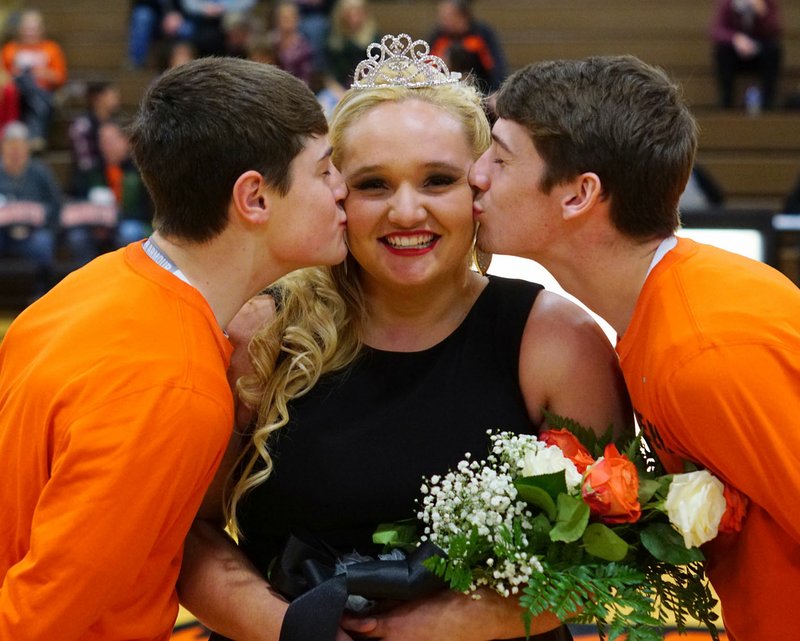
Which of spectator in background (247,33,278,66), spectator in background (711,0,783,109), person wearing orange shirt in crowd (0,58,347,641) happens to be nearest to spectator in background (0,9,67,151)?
spectator in background (247,33,278,66)

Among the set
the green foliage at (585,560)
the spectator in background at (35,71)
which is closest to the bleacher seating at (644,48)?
the spectator in background at (35,71)

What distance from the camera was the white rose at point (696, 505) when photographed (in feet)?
7.23

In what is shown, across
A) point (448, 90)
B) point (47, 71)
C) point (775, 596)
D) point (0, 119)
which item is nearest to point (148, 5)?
point (47, 71)

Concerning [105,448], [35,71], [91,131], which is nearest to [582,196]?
[105,448]

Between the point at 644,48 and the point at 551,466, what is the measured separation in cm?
1076

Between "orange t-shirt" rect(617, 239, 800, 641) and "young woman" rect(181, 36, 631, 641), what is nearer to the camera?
"orange t-shirt" rect(617, 239, 800, 641)

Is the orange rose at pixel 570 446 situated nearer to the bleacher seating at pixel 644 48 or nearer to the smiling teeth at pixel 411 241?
the smiling teeth at pixel 411 241

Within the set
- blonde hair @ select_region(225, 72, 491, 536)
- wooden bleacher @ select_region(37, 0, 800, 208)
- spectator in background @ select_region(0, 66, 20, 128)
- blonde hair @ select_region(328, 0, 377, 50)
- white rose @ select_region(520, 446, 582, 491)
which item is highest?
blonde hair @ select_region(225, 72, 491, 536)

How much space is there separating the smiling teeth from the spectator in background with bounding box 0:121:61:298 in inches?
296

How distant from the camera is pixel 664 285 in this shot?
7.66 ft

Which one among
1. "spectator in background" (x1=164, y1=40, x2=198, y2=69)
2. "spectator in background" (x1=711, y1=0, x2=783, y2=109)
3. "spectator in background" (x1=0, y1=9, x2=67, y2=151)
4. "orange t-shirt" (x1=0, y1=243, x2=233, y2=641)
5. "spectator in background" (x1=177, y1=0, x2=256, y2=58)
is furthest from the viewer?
"spectator in background" (x1=177, y1=0, x2=256, y2=58)

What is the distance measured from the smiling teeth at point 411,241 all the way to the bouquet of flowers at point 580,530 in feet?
1.68

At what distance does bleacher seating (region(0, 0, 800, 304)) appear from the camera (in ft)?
38.1

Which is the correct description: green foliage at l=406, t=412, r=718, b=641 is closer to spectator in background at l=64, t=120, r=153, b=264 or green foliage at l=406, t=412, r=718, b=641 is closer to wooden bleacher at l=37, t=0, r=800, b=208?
spectator in background at l=64, t=120, r=153, b=264
